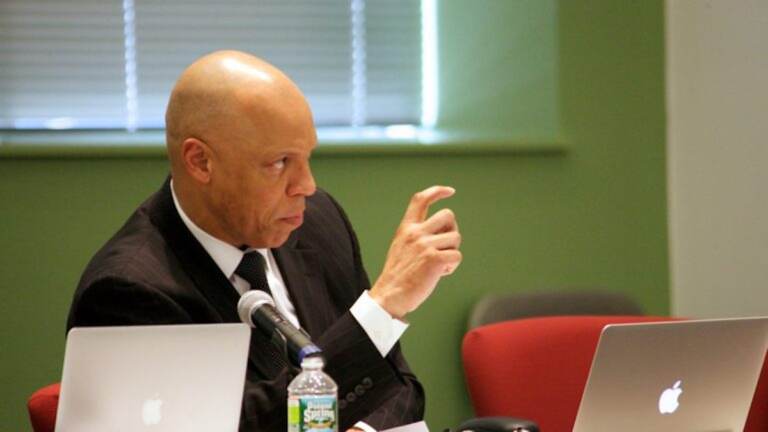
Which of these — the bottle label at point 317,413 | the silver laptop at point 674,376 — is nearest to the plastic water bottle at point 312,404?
the bottle label at point 317,413

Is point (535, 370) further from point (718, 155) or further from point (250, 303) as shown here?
point (718, 155)

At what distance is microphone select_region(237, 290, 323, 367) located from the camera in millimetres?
1816

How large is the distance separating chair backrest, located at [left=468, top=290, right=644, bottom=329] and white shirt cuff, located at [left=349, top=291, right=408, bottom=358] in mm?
1647

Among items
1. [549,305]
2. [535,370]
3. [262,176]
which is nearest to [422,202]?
[262,176]

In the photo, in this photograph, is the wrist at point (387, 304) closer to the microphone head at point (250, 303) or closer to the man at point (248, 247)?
the man at point (248, 247)

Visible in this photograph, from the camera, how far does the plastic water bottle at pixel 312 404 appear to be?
1.89m

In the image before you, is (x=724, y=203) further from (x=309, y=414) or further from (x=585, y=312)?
(x=309, y=414)

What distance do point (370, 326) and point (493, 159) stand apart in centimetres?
202

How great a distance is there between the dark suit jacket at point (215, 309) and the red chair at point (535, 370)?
0.28 m

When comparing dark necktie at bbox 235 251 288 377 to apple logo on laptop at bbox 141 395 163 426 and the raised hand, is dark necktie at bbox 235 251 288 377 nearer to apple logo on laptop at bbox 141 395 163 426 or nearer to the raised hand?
the raised hand

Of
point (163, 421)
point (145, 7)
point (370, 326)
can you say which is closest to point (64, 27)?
point (145, 7)

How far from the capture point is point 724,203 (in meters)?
4.34

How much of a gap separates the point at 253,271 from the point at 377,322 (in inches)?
13.7

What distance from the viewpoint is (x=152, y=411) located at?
1.92 m
